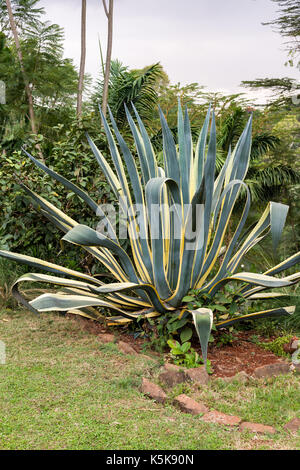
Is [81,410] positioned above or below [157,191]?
below

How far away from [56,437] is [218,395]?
87cm

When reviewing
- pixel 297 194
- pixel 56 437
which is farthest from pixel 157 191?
pixel 297 194

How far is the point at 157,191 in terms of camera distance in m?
2.53

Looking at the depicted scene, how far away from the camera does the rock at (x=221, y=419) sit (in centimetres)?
213

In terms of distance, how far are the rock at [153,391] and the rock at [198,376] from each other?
21 centimetres

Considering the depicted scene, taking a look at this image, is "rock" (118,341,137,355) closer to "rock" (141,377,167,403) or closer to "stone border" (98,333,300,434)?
"stone border" (98,333,300,434)

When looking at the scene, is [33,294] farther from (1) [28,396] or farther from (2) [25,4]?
(2) [25,4]

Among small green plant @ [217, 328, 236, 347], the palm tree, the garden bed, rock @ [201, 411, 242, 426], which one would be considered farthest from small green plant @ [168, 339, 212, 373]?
the palm tree

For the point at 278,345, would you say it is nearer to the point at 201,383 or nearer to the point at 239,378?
the point at 239,378

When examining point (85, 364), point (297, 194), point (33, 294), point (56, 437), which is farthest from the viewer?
point (297, 194)

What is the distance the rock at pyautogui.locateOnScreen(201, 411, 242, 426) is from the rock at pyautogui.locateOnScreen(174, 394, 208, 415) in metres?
0.04

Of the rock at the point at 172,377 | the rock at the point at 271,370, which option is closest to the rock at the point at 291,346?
the rock at the point at 271,370

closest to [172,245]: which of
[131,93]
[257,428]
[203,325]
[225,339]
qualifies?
[203,325]

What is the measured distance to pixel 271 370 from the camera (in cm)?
265
